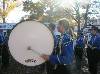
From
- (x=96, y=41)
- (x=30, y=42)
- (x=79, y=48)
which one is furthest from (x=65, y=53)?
(x=79, y=48)

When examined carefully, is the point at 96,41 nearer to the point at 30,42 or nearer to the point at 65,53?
the point at 65,53

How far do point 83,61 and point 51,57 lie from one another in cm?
1102

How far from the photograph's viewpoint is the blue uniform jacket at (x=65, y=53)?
527 cm

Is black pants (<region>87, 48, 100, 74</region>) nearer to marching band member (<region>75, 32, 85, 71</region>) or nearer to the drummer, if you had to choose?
marching band member (<region>75, 32, 85, 71</region>)

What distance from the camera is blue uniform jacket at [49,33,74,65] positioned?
17.3ft

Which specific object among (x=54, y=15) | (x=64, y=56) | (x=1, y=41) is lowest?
(x=54, y=15)

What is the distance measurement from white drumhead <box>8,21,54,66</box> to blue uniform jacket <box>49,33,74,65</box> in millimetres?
405

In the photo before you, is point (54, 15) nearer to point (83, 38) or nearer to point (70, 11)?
point (70, 11)

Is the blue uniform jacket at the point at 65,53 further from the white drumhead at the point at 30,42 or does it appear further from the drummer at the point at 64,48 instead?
the white drumhead at the point at 30,42

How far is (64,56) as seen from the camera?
5.28 m

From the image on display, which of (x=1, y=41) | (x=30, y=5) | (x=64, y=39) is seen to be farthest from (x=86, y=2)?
(x=64, y=39)

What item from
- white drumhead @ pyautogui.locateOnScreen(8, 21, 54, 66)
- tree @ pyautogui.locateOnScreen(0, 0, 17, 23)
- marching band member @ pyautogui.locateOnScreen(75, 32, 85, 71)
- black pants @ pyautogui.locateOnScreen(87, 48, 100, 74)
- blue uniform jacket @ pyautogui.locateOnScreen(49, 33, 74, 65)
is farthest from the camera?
tree @ pyautogui.locateOnScreen(0, 0, 17, 23)

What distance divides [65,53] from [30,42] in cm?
64

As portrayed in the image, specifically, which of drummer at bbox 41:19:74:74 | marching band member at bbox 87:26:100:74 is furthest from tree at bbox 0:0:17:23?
drummer at bbox 41:19:74:74
